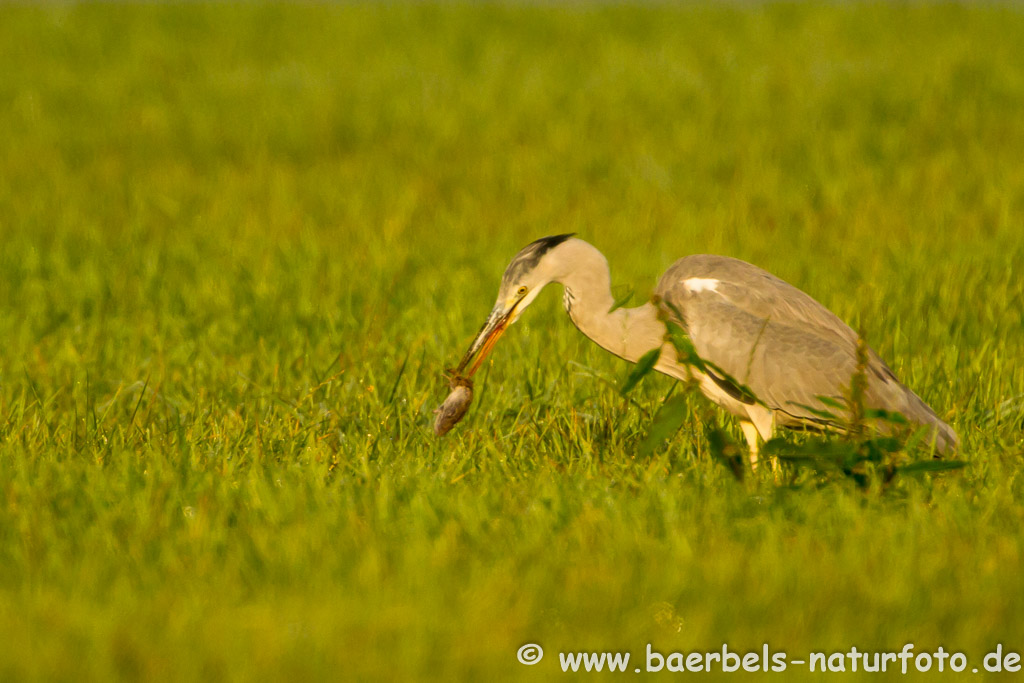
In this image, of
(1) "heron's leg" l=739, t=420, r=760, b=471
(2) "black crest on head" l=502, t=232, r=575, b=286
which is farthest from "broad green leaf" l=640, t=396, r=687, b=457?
(2) "black crest on head" l=502, t=232, r=575, b=286

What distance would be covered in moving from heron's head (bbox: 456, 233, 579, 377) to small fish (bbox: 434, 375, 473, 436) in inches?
9.9

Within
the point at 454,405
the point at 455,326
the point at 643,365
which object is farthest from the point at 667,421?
the point at 455,326

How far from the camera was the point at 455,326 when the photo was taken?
23.0ft

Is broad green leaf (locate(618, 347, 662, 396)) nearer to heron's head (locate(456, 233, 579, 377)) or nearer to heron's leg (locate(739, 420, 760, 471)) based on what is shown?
heron's head (locate(456, 233, 579, 377))

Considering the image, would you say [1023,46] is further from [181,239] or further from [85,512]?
[85,512]

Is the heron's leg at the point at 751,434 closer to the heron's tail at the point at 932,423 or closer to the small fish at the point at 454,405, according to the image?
the heron's tail at the point at 932,423

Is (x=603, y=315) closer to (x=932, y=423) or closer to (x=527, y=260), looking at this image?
(x=527, y=260)

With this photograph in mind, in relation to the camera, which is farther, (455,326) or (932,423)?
(455,326)

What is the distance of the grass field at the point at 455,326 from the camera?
3.52 m

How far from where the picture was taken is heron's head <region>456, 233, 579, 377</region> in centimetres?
474
